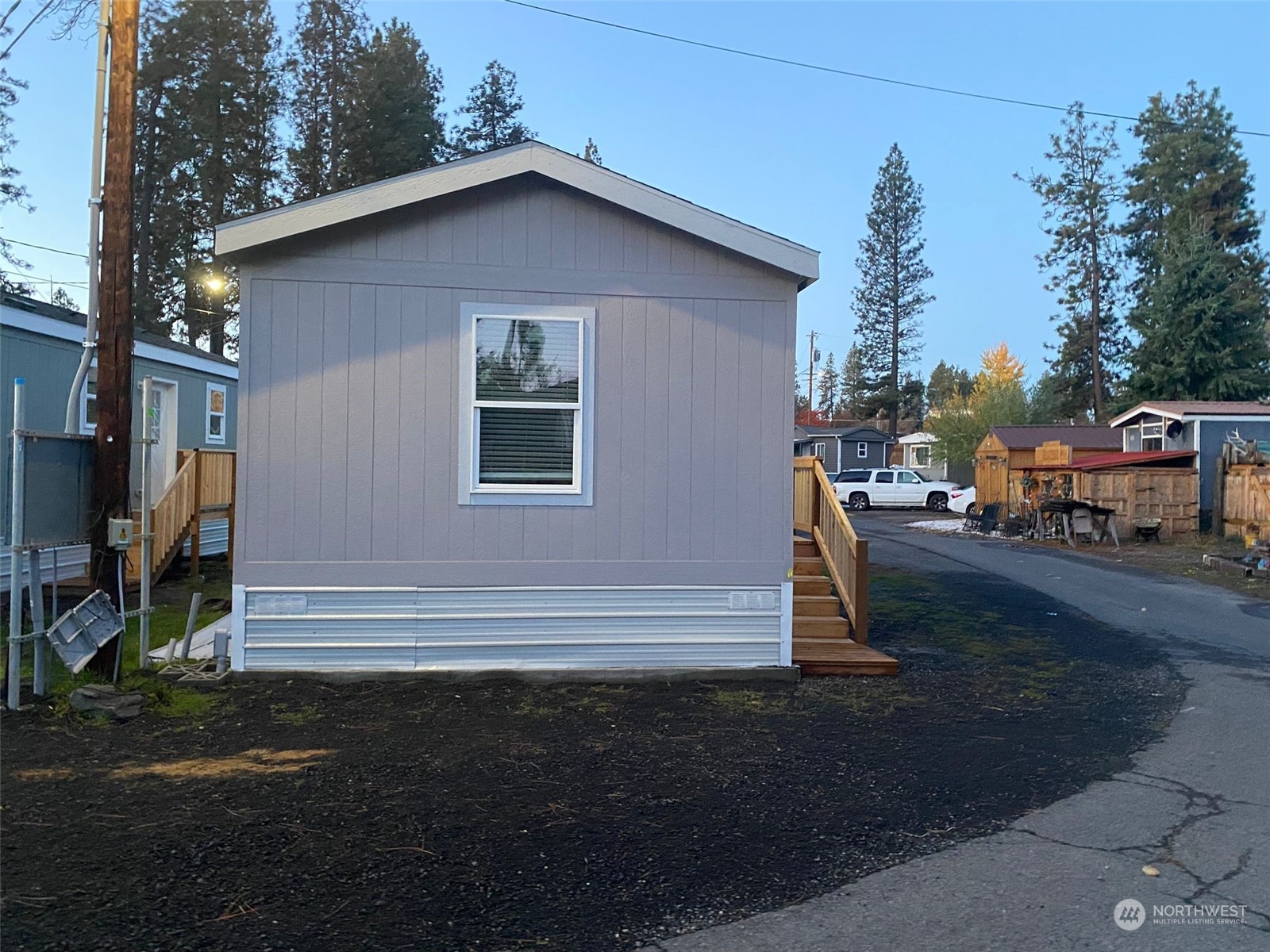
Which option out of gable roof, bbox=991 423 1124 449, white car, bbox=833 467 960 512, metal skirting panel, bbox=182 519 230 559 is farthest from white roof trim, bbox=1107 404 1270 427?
metal skirting panel, bbox=182 519 230 559

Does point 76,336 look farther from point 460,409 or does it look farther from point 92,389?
point 460,409

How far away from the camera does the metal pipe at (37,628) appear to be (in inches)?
246

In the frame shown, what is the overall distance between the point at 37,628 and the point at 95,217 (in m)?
4.22

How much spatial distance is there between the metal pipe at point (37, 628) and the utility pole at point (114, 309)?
348 mm

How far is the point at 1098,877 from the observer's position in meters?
4.04

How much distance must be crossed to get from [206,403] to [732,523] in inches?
400

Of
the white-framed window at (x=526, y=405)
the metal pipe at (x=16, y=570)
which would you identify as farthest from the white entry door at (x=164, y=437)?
the white-framed window at (x=526, y=405)

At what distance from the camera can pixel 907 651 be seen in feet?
29.4

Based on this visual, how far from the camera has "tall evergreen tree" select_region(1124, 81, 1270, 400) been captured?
33094mm

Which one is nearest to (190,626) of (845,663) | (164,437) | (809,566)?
(845,663)

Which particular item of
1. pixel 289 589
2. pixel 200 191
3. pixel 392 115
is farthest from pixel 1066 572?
pixel 200 191

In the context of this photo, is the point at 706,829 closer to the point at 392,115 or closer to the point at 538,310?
the point at 538,310

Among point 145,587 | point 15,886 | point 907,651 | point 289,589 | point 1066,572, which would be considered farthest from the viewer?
point 1066,572

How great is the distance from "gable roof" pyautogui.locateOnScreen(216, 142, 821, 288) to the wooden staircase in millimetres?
2436
